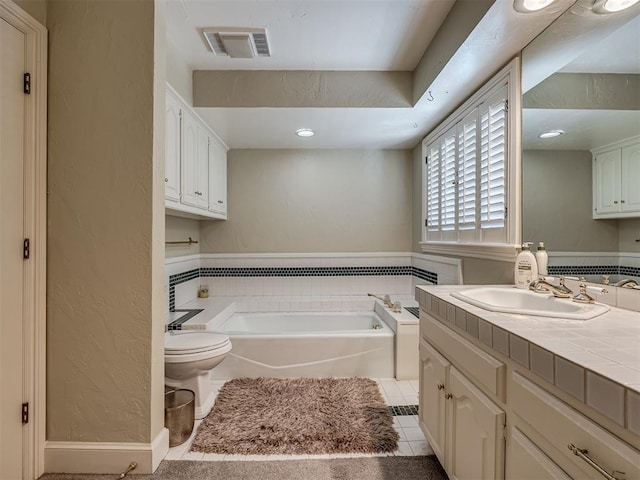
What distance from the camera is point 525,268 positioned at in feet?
5.48

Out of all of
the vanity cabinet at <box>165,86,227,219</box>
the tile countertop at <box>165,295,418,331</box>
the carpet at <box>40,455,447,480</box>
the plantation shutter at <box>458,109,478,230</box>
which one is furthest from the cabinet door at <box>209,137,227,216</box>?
the plantation shutter at <box>458,109,478,230</box>

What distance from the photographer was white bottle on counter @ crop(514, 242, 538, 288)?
5.40ft

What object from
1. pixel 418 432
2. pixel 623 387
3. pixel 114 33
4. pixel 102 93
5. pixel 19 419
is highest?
pixel 114 33

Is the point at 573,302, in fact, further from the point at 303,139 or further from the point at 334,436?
the point at 303,139

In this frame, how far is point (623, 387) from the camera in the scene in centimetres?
62

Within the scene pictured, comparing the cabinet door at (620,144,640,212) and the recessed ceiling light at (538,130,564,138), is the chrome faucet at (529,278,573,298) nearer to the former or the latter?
the cabinet door at (620,144,640,212)

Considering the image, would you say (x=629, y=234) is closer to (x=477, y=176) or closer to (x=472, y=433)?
A: (x=472, y=433)

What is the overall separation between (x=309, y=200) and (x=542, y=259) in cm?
246

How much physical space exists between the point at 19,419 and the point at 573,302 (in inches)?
96.3

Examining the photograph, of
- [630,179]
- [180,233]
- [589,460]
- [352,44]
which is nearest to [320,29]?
[352,44]

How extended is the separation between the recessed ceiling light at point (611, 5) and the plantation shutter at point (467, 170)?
0.88m

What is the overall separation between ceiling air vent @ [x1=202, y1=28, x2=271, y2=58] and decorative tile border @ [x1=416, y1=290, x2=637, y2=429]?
197 centimetres

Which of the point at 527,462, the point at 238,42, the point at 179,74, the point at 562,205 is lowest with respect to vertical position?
the point at 527,462

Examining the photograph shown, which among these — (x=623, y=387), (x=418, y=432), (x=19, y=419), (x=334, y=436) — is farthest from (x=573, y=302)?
(x=19, y=419)
